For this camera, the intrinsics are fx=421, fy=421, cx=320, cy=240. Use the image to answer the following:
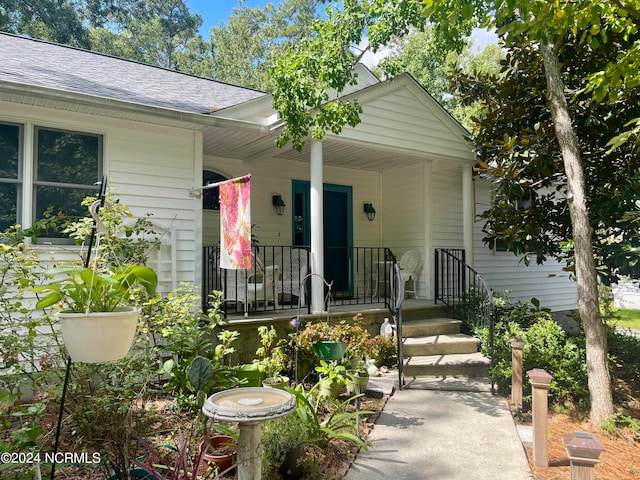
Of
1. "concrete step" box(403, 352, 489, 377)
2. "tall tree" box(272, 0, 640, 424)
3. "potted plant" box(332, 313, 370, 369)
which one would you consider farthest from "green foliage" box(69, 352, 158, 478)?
"concrete step" box(403, 352, 489, 377)

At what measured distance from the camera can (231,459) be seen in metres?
3.07

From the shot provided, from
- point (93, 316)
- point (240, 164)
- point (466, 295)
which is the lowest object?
point (466, 295)

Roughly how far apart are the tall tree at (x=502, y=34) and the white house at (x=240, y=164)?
1.12 meters

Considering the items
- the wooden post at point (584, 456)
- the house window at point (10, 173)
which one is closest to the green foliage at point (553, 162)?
the wooden post at point (584, 456)

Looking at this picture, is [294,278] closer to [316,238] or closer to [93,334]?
[316,238]

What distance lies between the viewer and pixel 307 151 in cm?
740

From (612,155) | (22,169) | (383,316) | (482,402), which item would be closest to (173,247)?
(22,169)

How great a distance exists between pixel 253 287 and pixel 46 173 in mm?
2813

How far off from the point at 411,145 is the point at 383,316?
2.88 meters

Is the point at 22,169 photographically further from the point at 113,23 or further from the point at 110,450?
the point at 113,23

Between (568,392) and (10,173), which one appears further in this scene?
(568,392)

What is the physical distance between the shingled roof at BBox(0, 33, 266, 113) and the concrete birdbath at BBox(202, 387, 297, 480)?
12.6ft

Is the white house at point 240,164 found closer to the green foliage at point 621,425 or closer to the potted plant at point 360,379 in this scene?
the potted plant at point 360,379

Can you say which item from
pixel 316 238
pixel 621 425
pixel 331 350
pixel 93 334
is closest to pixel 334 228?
pixel 316 238
